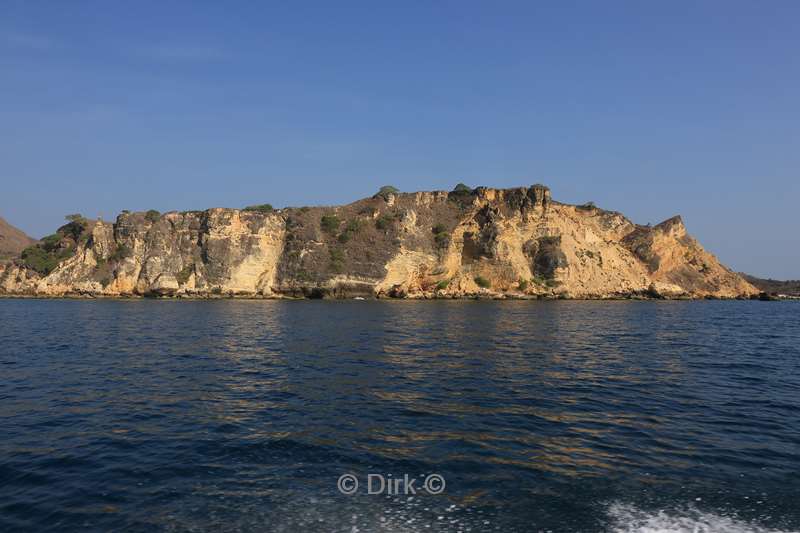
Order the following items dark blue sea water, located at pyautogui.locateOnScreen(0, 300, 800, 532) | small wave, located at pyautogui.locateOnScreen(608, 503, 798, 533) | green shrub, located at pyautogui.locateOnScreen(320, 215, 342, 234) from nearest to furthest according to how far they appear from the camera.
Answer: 1. small wave, located at pyautogui.locateOnScreen(608, 503, 798, 533)
2. dark blue sea water, located at pyautogui.locateOnScreen(0, 300, 800, 532)
3. green shrub, located at pyautogui.locateOnScreen(320, 215, 342, 234)

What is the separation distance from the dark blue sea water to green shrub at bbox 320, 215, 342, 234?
2760 inches

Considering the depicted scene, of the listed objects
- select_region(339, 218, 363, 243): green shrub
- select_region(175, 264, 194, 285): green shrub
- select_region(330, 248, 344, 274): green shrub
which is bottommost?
select_region(175, 264, 194, 285): green shrub

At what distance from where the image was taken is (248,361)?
22.0 m

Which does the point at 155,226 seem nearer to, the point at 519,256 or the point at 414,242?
the point at 414,242

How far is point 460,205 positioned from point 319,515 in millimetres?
91336

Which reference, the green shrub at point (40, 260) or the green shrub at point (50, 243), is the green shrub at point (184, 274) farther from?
the green shrub at point (50, 243)

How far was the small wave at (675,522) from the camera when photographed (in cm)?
722

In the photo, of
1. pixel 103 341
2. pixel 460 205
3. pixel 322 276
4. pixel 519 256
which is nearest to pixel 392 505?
pixel 103 341

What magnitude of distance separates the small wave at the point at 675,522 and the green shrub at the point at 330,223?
88.1 metres

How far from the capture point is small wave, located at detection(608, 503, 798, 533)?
722 cm

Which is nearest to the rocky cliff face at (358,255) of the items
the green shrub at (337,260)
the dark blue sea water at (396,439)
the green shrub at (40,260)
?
the green shrub at (337,260)

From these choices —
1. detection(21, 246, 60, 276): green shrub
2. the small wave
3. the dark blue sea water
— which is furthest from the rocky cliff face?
the small wave

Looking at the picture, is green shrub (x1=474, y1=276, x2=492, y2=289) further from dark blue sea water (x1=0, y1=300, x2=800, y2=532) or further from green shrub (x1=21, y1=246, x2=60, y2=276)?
green shrub (x1=21, y1=246, x2=60, y2=276)

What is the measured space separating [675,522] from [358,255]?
80856mm
